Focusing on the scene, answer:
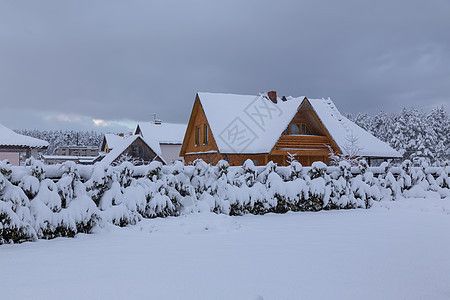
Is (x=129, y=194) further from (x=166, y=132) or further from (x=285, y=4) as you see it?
(x=166, y=132)

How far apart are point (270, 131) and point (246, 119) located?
7.69 feet

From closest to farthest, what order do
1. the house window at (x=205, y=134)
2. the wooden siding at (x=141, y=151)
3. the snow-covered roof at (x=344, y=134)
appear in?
the snow-covered roof at (x=344, y=134) → the house window at (x=205, y=134) → the wooden siding at (x=141, y=151)

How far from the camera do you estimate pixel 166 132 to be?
46.4m

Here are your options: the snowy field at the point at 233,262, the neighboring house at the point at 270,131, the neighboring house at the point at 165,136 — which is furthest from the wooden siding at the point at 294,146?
the neighboring house at the point at 165,136

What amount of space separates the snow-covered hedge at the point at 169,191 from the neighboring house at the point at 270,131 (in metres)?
9.55

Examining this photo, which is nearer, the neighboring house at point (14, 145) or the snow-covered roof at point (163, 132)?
the neighboring house at point (14, 145)

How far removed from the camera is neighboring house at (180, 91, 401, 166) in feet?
69.3

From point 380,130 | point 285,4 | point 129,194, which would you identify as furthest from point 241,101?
point 380,130

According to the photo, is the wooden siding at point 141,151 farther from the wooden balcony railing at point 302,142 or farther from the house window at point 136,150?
the wooden balcony railing at point 302,142

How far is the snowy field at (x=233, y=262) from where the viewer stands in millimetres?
3354

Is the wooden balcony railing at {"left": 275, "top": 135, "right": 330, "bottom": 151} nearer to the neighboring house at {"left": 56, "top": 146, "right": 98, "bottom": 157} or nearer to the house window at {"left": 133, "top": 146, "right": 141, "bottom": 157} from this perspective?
the house window at {"left": 133, "top": 146, "right": 141, "bottom": 157}

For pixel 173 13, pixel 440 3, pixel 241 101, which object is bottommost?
pixel 440 3

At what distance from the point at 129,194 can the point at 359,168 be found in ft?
25.0

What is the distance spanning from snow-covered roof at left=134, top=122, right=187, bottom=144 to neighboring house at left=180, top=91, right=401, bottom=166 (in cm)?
1995
